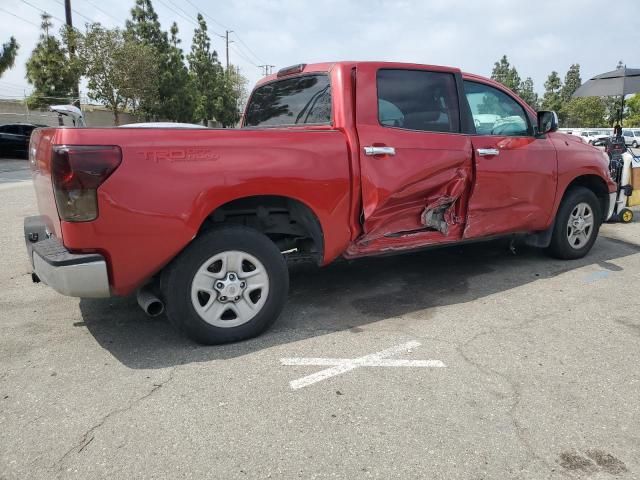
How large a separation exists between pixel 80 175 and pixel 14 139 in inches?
936

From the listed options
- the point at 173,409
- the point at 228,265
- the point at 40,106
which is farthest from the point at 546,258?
the point at 40,106

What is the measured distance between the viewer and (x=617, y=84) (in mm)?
12609

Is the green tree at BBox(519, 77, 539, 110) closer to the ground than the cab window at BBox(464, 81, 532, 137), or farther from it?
farther from it

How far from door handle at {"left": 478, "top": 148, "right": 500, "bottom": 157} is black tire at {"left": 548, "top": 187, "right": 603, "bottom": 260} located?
1318 mm

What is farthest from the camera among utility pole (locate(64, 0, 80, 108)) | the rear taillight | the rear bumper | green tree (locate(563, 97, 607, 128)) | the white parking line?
green tree (locate(563, 97, 607, 128))

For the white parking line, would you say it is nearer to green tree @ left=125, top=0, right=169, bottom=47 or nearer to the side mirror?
the side mirror

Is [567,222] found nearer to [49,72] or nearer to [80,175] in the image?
[80,175]

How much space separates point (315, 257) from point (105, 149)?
1.69 meters

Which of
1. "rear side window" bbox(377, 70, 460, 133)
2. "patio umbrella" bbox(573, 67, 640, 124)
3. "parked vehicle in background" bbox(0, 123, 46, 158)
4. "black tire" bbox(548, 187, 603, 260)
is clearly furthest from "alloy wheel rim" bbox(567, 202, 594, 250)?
"parked vehicle in background" bbox(0, 123, 46, 158)

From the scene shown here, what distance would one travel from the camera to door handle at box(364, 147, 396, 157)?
12.6ft

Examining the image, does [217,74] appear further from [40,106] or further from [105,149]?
[105,149]

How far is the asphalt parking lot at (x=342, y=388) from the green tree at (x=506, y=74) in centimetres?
7837

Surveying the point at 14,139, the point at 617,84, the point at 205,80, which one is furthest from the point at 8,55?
the point at 617,84

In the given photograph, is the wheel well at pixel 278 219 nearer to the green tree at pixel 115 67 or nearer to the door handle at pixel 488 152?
the door handle at pixel 488 152
